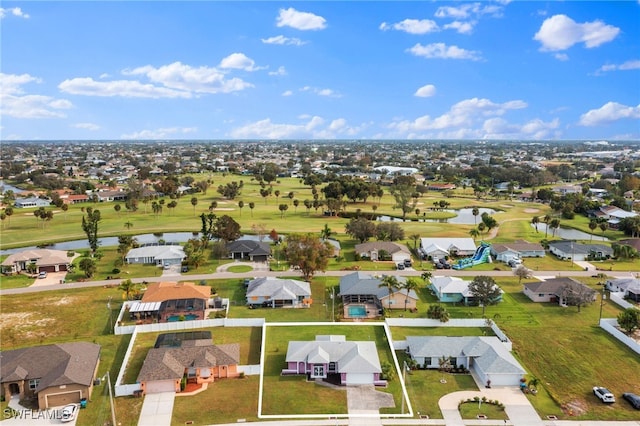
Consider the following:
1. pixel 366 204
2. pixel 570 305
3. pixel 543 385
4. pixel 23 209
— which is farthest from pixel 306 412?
pixel 23 209

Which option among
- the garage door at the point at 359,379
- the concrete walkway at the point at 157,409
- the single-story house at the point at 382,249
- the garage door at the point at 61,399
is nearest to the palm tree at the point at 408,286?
the garage door at the point at 359,379

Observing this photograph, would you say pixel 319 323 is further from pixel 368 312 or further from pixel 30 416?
pixel 30 416

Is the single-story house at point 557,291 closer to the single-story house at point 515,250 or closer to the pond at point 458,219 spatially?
the single-story house at point 515,250

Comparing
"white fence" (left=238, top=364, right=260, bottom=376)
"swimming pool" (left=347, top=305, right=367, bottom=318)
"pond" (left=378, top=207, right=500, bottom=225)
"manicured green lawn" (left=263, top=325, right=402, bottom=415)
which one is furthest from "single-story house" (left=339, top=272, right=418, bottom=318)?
"pond" (left=378, top=207, right=500, bottom=225)

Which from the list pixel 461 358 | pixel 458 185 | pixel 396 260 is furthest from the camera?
pixel 458 185

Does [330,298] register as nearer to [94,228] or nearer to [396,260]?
[396,260]
